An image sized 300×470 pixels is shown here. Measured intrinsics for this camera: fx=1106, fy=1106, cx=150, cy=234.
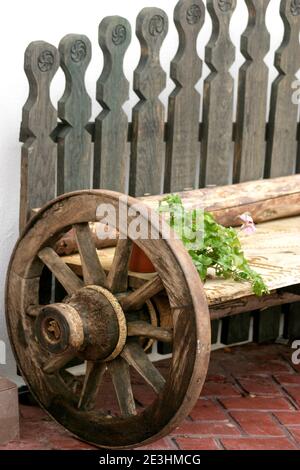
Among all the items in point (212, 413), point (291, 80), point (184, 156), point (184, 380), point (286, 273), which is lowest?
point (212, 413)

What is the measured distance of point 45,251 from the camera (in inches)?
194

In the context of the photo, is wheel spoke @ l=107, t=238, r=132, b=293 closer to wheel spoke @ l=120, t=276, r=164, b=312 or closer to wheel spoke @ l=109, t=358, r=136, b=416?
wheel spoke @ l=120, t=276, r=164, b=312

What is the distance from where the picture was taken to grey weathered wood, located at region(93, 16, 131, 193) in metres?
5.19

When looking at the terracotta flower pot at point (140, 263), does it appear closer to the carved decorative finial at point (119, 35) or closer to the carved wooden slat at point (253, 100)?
the carved decorative finial at point (119, 35)

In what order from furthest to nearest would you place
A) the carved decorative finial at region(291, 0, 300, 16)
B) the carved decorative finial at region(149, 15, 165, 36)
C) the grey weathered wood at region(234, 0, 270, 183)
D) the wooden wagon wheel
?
the carved decorative finial at region(291, 0, 300, 16) → the grey weathered wood at region(234, 0, 270, 183) → the carved decorative finial at region(149, 15, 165, 36) → the wooden wagon wheel

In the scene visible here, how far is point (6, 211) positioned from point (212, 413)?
4.61 feet

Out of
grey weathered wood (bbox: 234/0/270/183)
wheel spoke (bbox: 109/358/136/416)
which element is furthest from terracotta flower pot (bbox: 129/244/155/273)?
grey weathered wood (bbox: 234/0/270/183)

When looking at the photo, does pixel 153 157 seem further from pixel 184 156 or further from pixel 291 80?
pixel 291 80

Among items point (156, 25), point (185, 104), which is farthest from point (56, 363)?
point (156, 25)

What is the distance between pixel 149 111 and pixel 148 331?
1317mm

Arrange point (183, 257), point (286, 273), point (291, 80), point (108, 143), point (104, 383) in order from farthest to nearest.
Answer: point (291, 80) → point (104, 383) → point (108, 143) → point (286, 273) → point (183, 257)

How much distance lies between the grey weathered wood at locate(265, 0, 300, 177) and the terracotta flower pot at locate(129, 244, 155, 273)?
1464 millimetres

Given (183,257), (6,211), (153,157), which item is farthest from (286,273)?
(6,211)

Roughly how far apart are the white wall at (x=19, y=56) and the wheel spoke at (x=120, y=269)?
905 mm
